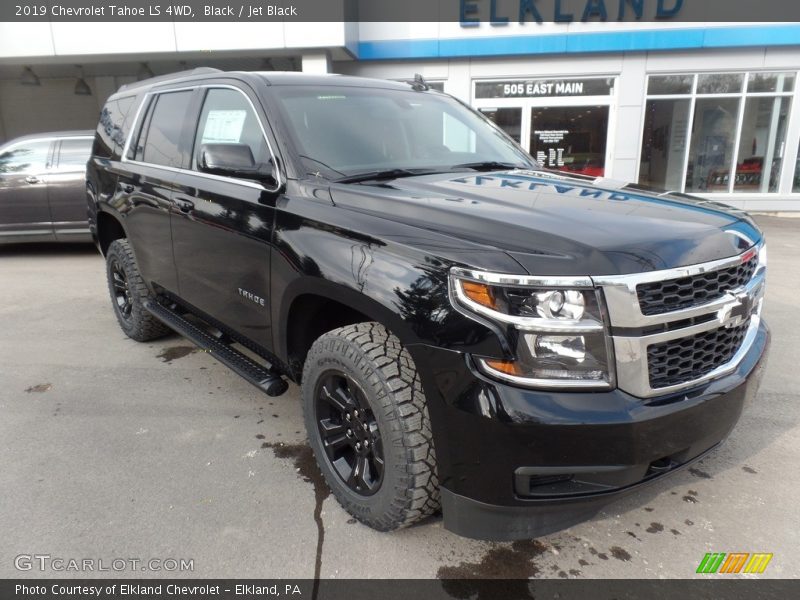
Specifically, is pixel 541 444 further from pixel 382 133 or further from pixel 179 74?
pixel 179 74

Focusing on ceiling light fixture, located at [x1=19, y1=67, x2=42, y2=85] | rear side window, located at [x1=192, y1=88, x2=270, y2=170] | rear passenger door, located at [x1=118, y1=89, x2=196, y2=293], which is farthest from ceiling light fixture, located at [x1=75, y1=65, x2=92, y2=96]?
rear side window, located at [x1=192, y1=88, x2=270, y2=170]

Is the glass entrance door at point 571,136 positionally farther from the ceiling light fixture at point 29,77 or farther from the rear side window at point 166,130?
the ceiling light fixture at point 29,77

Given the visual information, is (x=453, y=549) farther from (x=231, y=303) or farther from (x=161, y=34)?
(x=161, y=34)

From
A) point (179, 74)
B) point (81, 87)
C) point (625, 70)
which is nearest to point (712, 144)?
point (625, 70)

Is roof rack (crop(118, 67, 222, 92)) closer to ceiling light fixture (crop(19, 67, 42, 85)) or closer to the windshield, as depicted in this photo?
the windshield

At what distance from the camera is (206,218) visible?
10.6ft

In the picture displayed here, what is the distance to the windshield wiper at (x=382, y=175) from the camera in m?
2.70

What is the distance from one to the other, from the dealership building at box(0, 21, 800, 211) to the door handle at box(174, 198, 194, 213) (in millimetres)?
8949

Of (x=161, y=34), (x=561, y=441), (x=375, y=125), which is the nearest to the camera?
(x=561, y=441)

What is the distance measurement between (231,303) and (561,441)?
208 cm

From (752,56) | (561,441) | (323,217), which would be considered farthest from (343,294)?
(752,56)

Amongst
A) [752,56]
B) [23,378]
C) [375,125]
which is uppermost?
[752,56]

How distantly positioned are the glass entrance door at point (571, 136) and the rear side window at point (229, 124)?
34.6ft

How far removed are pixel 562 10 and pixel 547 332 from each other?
12483 millimetres
